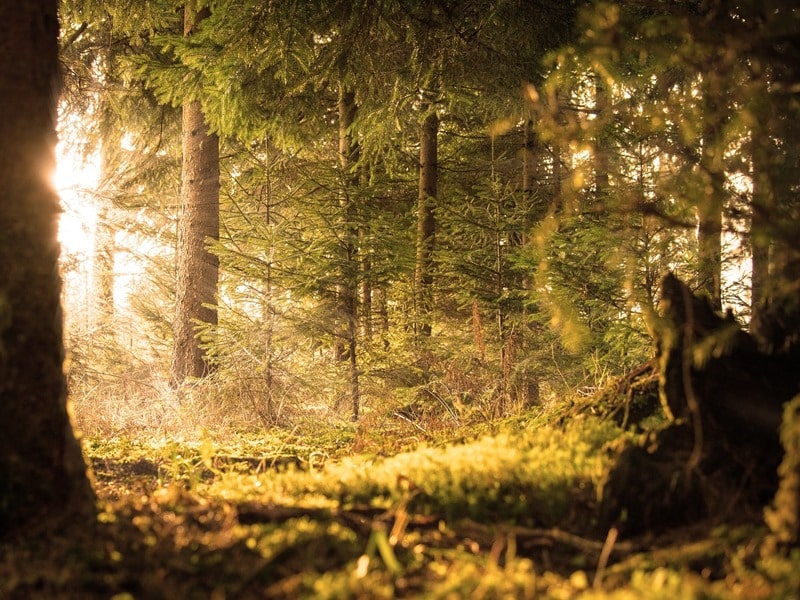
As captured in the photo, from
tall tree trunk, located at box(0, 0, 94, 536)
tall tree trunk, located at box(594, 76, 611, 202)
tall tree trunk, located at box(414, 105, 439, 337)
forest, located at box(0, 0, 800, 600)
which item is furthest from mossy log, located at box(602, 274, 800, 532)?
tall tree trunk, located at box(414, 105, 439, 337)

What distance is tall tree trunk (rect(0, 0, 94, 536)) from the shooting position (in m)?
2.56

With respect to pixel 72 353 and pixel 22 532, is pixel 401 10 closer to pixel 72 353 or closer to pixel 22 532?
pixel 22 532

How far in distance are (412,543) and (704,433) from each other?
1.55 metres

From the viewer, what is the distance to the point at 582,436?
364 cm

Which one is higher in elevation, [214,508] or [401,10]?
[401,10]

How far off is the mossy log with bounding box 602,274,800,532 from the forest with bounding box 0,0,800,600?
0.05 ft

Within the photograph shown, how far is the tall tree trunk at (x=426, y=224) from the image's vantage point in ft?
35.0

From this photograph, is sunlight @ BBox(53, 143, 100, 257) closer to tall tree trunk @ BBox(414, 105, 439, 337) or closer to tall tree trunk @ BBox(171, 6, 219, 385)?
tall tree trunk @ BBox(171, 6, 219, 385)

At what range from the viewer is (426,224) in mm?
11172


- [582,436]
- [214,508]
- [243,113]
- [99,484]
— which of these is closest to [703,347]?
[582,436]

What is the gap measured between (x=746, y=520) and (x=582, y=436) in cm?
115

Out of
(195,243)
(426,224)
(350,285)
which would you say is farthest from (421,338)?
(195,243)

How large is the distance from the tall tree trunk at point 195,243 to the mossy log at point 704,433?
→ 26.6ft

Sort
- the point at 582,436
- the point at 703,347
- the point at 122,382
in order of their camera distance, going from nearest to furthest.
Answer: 1. the point at 703,347
2. the point at 582,436
3. the point at 122,382
